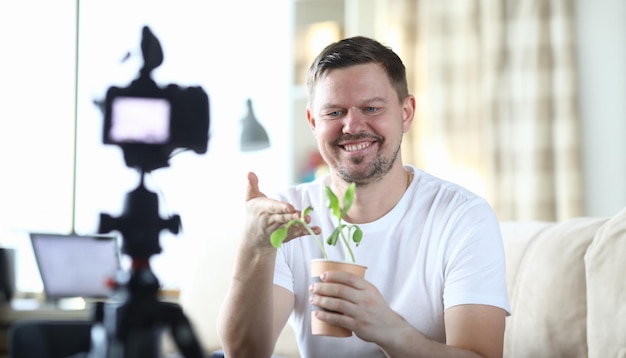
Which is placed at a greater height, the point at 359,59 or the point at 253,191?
the point at 359,59

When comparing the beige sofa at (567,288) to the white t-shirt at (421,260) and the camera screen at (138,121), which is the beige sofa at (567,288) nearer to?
the white t-shirt at (421,260)

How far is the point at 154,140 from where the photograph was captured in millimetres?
704

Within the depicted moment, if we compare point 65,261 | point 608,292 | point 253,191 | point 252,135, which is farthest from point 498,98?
point 253,191

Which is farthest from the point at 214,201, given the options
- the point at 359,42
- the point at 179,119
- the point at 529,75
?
the point at 179,119

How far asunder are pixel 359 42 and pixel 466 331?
25.3 inches

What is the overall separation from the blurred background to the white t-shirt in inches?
80.0

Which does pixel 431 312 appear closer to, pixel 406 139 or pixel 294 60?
pixel 406 139

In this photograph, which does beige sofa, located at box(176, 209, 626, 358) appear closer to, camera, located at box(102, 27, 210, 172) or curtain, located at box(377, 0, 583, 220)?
camera, located at box(102, 27, 210, 172)

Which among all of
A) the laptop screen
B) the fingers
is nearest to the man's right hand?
the fingers

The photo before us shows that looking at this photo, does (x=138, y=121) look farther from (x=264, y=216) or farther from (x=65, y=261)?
(x=65, y=261)

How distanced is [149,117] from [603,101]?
334 cm

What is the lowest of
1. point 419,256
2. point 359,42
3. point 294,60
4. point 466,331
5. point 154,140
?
point 466,331

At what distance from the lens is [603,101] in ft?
12.0

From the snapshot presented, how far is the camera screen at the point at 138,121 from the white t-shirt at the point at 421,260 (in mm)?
900
